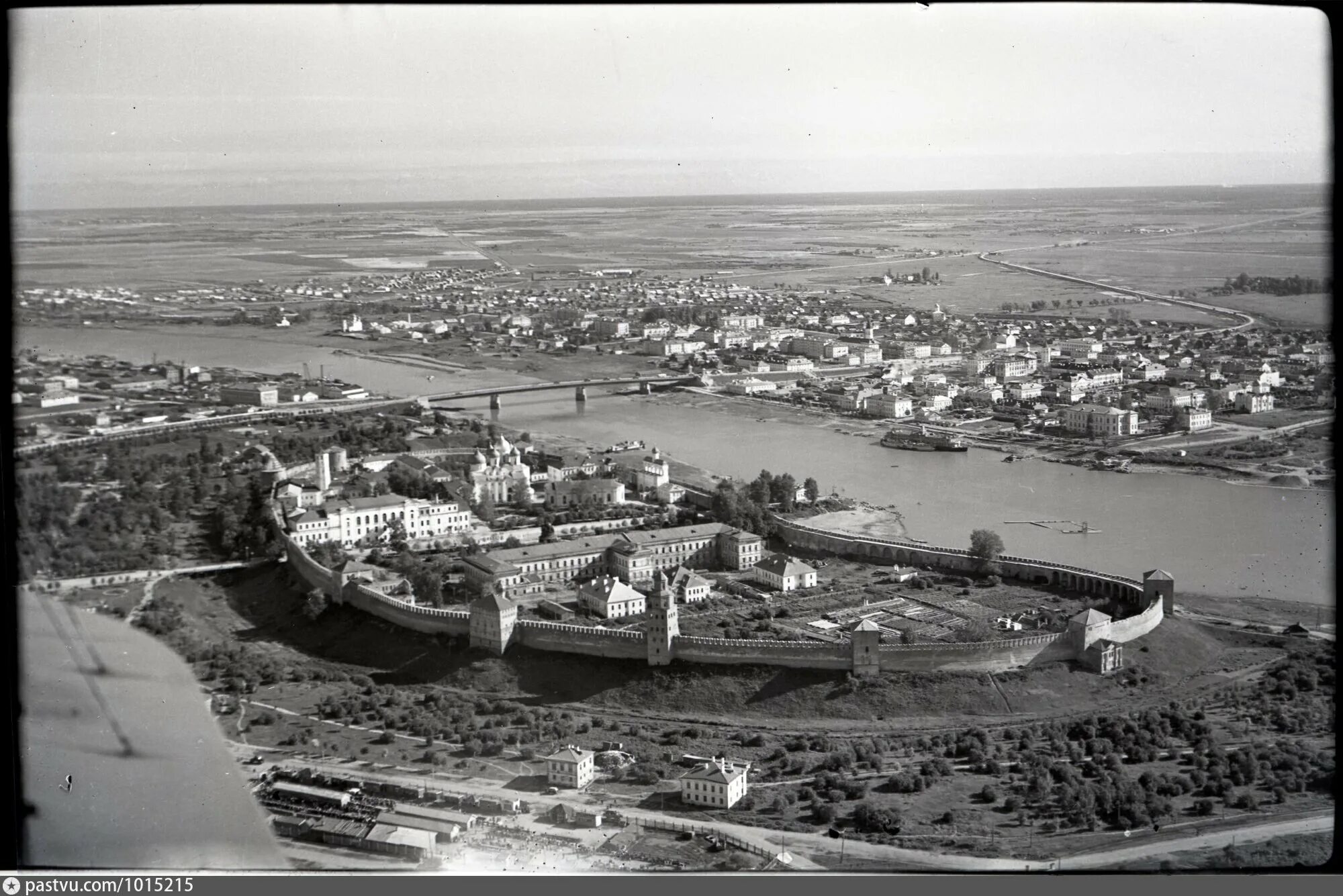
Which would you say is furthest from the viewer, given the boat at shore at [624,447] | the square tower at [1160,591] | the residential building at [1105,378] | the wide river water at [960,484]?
the residential building at [1105,378]

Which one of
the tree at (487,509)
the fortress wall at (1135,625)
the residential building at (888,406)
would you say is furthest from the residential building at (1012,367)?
the tree at (487,509)

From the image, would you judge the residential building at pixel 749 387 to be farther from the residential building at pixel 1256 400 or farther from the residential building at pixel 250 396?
the residential building at pixel 250 396

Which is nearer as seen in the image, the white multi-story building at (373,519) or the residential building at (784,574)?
the residential building at (784,574)

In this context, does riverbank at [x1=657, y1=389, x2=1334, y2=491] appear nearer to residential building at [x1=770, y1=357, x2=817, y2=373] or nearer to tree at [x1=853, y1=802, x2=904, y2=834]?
residential building at [x1=770, y1=357, x2=817, y2=373]

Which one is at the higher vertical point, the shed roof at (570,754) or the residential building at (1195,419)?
the residential building at (1195,419)

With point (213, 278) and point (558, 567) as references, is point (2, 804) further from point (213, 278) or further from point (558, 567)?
point (213, 278)

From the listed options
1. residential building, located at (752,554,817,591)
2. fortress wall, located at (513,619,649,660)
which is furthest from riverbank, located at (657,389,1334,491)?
fortress wall, located at (513,619,649,660)

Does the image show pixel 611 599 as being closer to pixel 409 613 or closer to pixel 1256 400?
pixel 409 613
